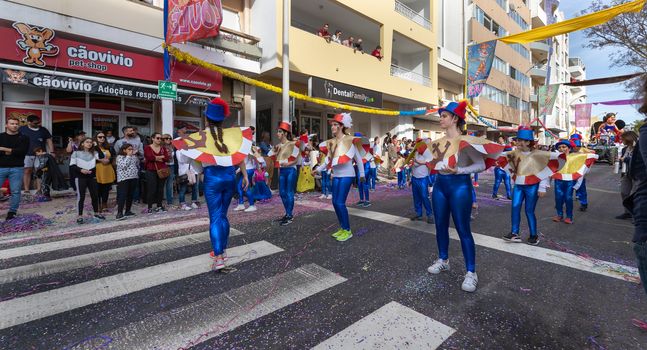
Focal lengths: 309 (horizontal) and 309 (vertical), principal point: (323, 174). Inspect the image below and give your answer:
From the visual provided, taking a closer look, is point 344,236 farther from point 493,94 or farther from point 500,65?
point 500,65

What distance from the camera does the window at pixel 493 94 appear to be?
2955 cm

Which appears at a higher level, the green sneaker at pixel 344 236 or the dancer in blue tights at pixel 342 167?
the dancer in blue tights at pixel 342 167

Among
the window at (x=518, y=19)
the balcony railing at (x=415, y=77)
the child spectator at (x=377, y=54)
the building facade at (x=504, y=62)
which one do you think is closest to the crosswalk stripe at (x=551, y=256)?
the child spectator at (x=377, y=54)

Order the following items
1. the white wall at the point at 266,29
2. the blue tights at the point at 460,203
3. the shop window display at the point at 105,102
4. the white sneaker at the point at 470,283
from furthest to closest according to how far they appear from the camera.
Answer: the white wall at the point at 266,29
the shop window display at the point at 105,102
the blue tights at the point at 460,203
the white sneaker at the point at 470,283

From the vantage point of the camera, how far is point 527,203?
514cm

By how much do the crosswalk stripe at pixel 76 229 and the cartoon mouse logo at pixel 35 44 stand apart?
550 centimetres

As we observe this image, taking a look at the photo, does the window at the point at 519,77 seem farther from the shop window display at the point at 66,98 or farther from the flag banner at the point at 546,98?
the shop window display at the point at 66,98

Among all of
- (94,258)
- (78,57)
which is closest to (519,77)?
(78,57)

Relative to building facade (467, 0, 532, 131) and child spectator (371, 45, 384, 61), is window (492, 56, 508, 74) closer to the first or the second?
building facade (467, 0, 532, 131)

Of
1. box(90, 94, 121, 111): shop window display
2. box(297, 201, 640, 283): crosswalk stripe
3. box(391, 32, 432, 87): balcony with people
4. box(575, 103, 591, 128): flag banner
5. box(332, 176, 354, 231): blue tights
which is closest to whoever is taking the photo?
box(297, 201, 640, 283): crosswalk stripe

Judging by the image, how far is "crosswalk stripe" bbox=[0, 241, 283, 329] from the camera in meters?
2.68

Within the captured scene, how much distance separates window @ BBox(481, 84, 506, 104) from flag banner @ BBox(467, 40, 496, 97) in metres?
7.96

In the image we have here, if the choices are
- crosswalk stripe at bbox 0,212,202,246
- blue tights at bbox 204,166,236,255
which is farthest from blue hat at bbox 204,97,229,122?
crosswalk stripe at bbox 0,212,202,246

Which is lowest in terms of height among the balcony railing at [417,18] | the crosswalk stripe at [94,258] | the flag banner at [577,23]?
the crosswalk stripe at [94,258]
